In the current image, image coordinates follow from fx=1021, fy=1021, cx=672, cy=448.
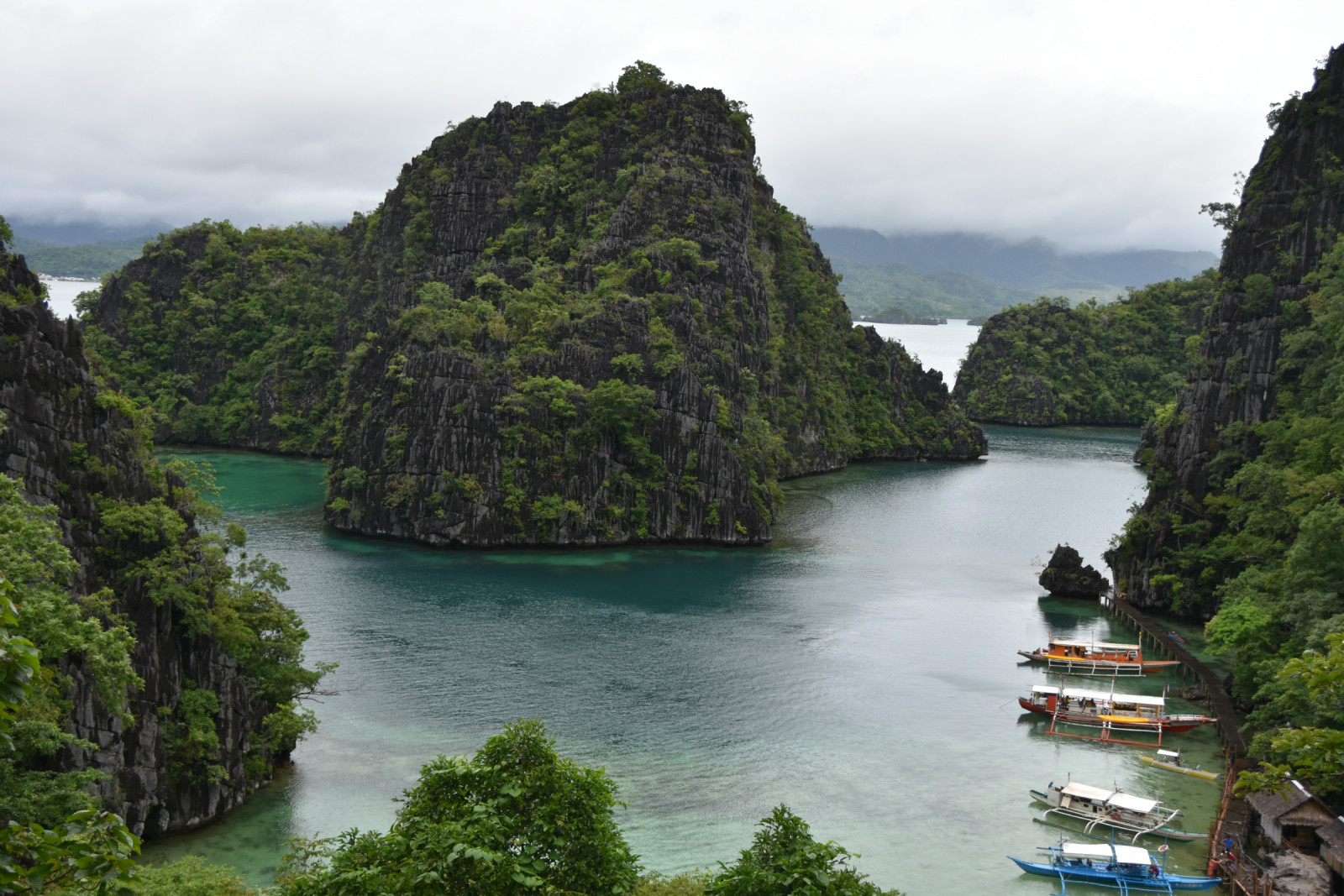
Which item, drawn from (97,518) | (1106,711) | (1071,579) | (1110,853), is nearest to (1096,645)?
(1106,711)

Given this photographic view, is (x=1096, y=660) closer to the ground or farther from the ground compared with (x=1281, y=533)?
closer to the ground

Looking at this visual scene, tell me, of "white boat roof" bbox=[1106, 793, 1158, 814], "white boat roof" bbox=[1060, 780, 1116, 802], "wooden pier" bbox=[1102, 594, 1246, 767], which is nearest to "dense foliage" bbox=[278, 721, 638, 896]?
"white boat roof" bbox=[1060, 780, 1116, 802]

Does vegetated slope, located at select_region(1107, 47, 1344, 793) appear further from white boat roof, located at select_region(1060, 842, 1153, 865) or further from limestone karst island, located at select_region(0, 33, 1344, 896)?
white boat roof, located at select_region(1060, 842, 1153, 865)

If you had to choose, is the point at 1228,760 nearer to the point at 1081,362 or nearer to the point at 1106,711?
the point at 1106,711

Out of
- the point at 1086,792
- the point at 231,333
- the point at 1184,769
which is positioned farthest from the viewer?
the point at 231,333

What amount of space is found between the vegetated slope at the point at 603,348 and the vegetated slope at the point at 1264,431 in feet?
93.0

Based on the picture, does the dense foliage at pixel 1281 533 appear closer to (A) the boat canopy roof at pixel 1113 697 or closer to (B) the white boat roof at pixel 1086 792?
(A) the boat canopy roof at pixel 1113 697

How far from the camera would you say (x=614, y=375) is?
78.4m

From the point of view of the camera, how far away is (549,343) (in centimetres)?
7994

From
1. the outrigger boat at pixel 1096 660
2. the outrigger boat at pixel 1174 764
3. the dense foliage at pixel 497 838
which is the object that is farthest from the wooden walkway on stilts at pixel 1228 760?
the dense foliage at pixel 497 838

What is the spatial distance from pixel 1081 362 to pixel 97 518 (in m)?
161

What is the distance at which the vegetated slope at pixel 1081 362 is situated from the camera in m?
164

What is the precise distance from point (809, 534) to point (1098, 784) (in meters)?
41.5

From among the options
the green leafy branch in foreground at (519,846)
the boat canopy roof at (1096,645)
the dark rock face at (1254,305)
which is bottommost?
the boat canopy roof at (1096,645)
